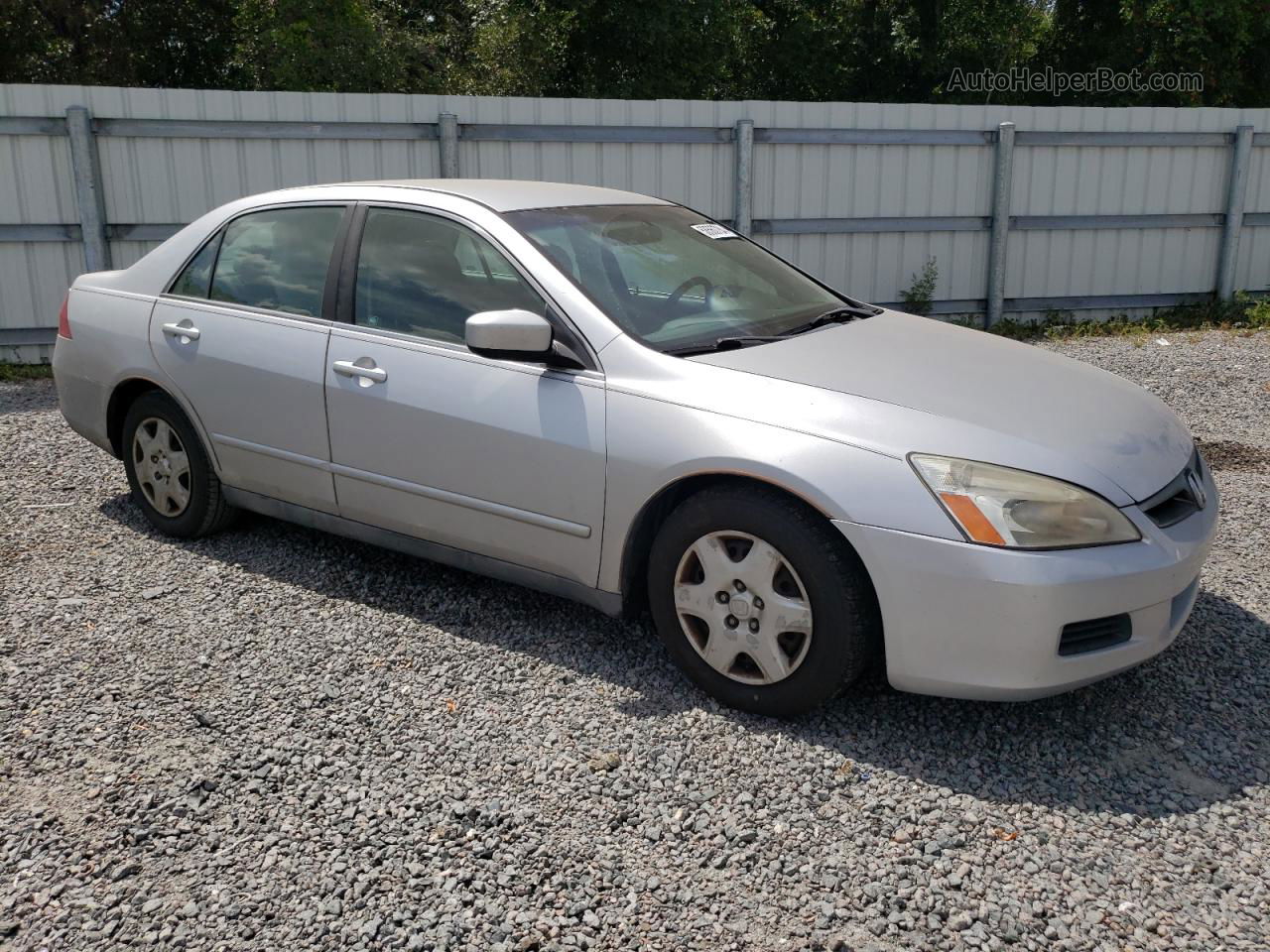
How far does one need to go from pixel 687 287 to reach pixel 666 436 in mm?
905

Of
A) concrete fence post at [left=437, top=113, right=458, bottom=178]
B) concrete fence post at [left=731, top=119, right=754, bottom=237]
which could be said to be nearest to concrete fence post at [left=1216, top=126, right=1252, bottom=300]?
concrete fence post at [left=731, top=119, right=754, bottom=237]

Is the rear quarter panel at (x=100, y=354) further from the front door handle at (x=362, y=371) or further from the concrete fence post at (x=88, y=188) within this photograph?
the concrete fence post at (x=88, y=188)

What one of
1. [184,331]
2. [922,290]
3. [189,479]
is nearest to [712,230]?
[184,331]

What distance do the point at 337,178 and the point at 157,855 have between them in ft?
26.0

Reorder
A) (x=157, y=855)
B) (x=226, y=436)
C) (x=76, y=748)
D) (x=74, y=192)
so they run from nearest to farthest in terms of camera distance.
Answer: (x=157, y=855) → (x=76, y=748) → (x=226, y=436) → (x=74, y=192)

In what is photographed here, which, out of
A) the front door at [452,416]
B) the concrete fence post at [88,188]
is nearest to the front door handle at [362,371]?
the front door at [452,416]

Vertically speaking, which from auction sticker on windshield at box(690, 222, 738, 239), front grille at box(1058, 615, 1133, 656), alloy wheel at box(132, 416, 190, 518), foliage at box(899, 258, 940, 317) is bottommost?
foliage at box(899, 258, 940, 317)

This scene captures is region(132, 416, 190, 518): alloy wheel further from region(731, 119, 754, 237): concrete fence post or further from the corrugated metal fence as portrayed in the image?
region(731, 119, 754, 237): concrete fence post

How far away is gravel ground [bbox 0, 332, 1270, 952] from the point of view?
2787 mm

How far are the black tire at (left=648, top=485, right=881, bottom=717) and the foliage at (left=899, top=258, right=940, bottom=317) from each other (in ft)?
27.5

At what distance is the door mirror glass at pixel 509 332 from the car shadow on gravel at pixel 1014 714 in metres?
1.09

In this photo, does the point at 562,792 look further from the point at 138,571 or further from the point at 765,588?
the point at 138,571

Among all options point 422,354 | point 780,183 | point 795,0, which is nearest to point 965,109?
point 780,183

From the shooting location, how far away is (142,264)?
17.7ft
